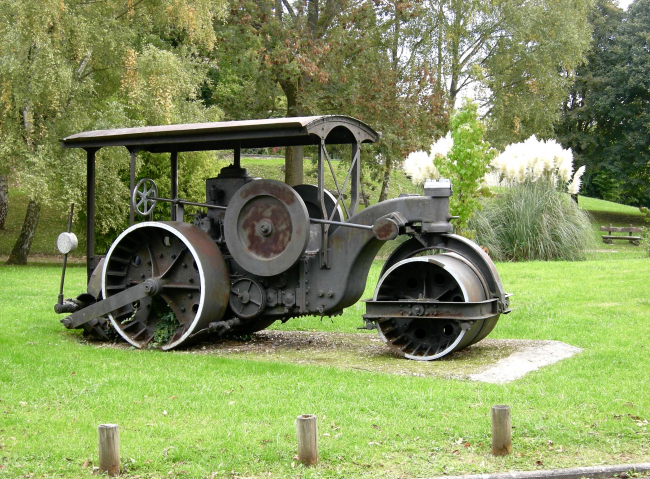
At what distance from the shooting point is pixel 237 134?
959cm

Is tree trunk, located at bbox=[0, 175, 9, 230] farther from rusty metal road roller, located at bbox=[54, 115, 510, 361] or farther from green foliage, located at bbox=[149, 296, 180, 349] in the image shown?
green foliage, located at bbox=[149, 296, 180, 349]

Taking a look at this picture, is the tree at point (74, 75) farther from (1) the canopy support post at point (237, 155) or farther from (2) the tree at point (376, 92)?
(1) the canopy support post at point (237, 155)

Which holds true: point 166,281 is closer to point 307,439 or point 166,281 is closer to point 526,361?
point 526,361

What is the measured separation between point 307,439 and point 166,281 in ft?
16.9

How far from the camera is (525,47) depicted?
3488cm

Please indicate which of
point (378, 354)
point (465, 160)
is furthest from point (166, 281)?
point (465, 160)

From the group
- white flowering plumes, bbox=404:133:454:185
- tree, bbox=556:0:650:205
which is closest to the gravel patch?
white flowering plumes, bbox=404:133:454:185

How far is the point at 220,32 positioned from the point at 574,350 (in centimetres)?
1753

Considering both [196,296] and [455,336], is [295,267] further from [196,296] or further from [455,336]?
[455,336]

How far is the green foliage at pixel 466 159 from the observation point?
56.4ft

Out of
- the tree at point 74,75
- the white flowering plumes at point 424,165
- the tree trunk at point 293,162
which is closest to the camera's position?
the tree at point 74,75

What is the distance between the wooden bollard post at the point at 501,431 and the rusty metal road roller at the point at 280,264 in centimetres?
326

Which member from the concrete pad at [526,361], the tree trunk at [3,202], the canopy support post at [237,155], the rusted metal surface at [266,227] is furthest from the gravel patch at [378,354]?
the tree trunk at [3,202]

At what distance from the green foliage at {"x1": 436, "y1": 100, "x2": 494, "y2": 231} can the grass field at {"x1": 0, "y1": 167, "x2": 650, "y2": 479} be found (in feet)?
23.1
